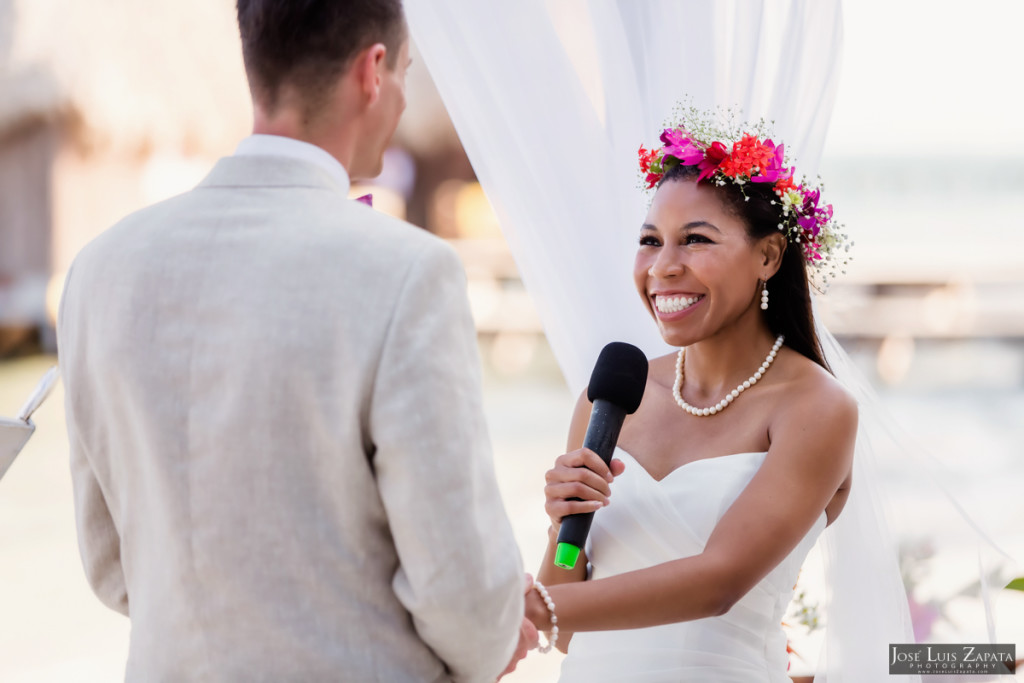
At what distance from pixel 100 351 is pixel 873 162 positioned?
31.4 metres

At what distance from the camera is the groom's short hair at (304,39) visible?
112 centimetres

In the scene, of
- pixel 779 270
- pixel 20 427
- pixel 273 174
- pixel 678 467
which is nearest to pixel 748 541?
pixel 678 467

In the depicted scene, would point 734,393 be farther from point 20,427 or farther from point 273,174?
point 20,427

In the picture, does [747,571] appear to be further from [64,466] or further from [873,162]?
[873,162]

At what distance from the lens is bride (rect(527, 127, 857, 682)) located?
1.74 m

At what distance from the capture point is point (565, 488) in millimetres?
1635

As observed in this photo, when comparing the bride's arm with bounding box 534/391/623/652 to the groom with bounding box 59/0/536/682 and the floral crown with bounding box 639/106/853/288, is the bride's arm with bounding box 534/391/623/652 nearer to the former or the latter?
the groom with bounding box 59/0/536/682

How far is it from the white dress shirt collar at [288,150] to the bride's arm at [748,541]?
80cm

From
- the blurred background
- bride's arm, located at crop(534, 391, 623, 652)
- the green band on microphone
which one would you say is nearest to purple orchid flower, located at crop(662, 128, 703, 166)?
bride's arm, located at crop(534, 391, 623, 652)

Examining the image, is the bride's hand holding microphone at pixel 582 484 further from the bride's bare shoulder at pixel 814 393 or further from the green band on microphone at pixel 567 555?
the bride's bare shoulder at pixel 814 393

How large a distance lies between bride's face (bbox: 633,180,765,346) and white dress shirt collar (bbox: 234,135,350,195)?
905 mm

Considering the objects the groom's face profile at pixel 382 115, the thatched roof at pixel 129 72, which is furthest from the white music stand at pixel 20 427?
the thatched roof at pixel 129 72

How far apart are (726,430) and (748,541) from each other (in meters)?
0.31

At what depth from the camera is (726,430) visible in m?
1.94
